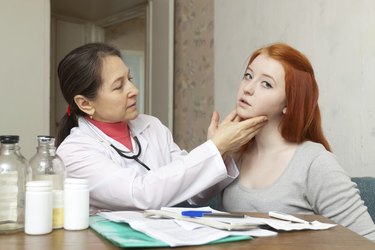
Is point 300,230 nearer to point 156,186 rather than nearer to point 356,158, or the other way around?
point 156,186

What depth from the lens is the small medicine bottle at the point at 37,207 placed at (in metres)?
0.83

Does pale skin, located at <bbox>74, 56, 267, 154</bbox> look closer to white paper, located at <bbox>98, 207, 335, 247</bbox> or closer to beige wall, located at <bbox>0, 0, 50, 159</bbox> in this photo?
white paper, located at <bbox>98, 207, 335, 247</bbox>

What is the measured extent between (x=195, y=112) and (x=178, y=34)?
24.1 inches

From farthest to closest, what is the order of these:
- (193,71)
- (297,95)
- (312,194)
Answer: (193,71) < (297,95) < (312,194)

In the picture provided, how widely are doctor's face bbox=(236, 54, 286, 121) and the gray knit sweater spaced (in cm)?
17

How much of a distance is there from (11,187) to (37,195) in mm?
65

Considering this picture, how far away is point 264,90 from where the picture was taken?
4.54 feet

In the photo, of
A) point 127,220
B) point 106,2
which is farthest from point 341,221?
point 106,2

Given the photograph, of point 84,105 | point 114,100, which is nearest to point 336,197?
point 114,100

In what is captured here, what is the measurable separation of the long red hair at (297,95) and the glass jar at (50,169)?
0.75m

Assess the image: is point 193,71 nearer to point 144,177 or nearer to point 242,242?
point 144,177

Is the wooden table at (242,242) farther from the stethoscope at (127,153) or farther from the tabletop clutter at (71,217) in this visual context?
the stethoscope at (127,153)

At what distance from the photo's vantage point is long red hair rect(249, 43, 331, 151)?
1.38 metres

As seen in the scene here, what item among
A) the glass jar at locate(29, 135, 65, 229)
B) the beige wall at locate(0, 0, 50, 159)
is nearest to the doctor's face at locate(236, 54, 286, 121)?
the glass jar at locate(29, 135, 65, 229)
